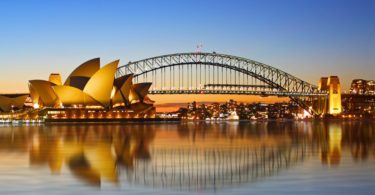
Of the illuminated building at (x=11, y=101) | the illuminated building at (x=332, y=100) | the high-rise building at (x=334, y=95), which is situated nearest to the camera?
the illuminated building at (x=11, y=101)

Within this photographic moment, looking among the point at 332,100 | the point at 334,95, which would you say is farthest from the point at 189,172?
the point at 334,95

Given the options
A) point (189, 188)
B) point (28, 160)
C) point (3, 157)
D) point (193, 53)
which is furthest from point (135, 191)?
point (193, 53)

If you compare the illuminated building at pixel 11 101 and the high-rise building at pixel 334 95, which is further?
the high-rise building at pixel 334 95

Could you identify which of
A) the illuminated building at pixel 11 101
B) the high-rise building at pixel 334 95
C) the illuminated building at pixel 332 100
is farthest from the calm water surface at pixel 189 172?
the high-rise building at pixel 334 95

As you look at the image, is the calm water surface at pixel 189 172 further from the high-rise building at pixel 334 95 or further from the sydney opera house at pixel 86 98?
the high-rise building at pixel 334 95

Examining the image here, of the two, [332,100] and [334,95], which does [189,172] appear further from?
[334,95]

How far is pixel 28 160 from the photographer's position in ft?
69.3

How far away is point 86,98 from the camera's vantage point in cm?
8331

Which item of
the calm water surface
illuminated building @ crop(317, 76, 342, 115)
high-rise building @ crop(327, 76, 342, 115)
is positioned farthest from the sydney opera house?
the calm water surface

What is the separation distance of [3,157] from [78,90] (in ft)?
197

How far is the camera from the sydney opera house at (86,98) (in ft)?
261

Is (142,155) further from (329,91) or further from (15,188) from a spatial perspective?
(329,91)

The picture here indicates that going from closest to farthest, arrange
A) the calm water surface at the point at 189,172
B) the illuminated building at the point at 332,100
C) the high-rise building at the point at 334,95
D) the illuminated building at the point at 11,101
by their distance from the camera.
Answer: the calm water surface at the point at 189,172
the illuminated building at the point at 11,101
the illuminated building at the point at 332,100
the high-rise building at the point at 334,95

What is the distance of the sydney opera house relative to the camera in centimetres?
7950
